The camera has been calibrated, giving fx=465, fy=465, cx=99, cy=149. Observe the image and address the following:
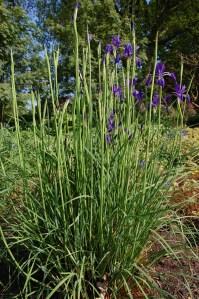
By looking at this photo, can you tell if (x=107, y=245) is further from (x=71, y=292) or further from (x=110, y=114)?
(x=110, y=114)

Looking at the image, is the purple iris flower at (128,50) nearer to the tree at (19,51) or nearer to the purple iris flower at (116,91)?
the purple iris flower at (116,91)

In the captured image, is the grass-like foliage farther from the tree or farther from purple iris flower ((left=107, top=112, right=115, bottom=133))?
the tree

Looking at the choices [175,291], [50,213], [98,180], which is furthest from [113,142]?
[175,291]

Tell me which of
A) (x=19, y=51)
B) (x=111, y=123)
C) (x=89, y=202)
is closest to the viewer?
(x=89, y=202)

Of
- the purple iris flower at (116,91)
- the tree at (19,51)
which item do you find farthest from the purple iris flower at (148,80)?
the tree at (19,51)

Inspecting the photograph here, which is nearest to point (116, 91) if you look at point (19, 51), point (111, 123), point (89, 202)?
point (111, 123)

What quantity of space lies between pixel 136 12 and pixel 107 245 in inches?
879

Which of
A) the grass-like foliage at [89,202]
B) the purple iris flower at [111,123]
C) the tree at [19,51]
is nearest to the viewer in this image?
the grass-like foliage at [89,202]

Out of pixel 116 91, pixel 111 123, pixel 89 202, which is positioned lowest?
pixel 89 202

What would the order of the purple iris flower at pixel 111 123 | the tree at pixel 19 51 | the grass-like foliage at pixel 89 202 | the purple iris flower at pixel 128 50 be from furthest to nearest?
the tree at pixel 19 51
the purple iris flower at pixel 111 123
the purple iris flower at pixel 128 50
the grass-like foliage at pixel 89 202

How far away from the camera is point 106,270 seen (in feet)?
7.36

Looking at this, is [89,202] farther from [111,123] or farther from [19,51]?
[19,51]

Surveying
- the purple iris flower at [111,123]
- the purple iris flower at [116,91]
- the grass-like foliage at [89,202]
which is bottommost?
the grass-like foliage at [89,202]

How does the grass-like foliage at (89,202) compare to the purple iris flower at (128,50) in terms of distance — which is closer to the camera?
the grass-like foliage at (89,202)
